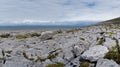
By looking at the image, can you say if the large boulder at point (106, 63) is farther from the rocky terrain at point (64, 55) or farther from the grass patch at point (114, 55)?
the grass patch at point (114, 55)

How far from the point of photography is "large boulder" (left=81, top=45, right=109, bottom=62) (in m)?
23.1

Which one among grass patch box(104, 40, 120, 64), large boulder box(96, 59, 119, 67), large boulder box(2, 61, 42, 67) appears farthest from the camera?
large boulder box(2, 61, 42, 67)

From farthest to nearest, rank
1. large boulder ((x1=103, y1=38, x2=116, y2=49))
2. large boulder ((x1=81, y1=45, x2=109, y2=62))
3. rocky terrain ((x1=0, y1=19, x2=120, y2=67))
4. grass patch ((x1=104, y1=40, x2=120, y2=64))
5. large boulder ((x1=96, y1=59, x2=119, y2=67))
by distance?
large boulder ((x1=103, y1=38, x2=116, y2=49)) → large boulder ((x1=81, y1=45, x2=109, y2=62)) → rocky terrain ((x1=0, y1=19, x2=120, y2=67)) → grass patch ((x1=104, y1=40, x2=120, y2=64)) → large boulder ((x1=96, y1=59, x2=119, y2=67))

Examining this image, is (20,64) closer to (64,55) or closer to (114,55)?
(64,55)

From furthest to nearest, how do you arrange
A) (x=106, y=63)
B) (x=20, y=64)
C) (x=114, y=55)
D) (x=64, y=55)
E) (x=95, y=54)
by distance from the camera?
1. (x=64, y=55)
2. (x=20, y=64)
3. (x=95, y=54)
4. (x=114, y=55)
5. (x=106, y=63)

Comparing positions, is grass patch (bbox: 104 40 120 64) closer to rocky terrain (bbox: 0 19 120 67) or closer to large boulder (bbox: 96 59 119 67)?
rocky terrain (bbox: 0 19 120 67)

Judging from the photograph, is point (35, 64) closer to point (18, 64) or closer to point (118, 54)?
point (18, 64)

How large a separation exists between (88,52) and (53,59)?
432cm

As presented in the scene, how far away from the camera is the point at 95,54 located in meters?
23.5

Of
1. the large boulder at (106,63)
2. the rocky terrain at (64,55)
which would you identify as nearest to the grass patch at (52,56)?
the rocky terrain at (64,55)

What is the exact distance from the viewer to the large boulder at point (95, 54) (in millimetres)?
23119

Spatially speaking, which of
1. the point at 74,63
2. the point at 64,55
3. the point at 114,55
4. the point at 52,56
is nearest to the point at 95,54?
the point at 114,55

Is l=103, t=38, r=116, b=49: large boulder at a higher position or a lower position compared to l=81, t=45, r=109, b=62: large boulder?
higher


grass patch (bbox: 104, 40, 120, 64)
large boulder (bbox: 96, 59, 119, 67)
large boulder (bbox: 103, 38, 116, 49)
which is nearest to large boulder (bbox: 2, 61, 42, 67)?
large boulder (bbox: 96, 59, 119, 67)
